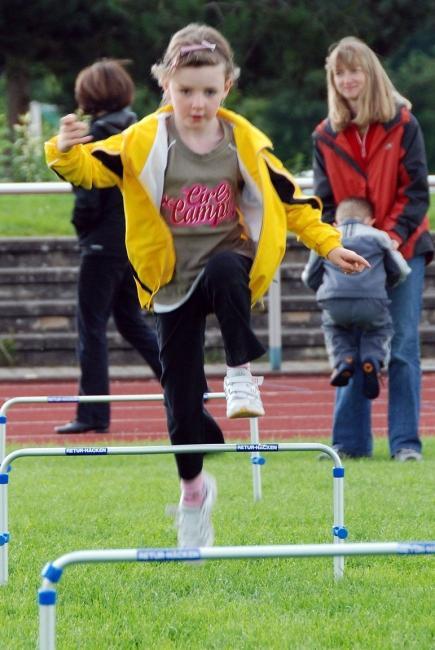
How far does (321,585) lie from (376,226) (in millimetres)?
3445

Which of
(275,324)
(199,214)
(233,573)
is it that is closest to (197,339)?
(199,214)

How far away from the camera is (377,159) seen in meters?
8.24

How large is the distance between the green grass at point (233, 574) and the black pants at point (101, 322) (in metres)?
1.72

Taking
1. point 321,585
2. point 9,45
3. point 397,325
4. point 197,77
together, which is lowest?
point 321,585

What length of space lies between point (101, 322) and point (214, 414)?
185cm

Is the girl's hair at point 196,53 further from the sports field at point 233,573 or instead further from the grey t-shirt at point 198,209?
the sports field at point 233,573

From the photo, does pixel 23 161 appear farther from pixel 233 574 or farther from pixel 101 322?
pixel 233 574

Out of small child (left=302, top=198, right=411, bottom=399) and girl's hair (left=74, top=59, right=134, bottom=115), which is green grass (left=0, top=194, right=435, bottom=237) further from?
small child (left=302, top=198, right=411, bottom=399)

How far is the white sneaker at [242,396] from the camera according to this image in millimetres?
5148

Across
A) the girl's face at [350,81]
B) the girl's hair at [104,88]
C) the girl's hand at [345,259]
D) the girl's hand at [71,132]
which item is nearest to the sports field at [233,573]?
the girl's hand at [345,259]

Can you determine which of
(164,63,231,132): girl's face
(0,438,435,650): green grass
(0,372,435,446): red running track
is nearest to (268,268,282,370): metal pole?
(0,372,435,446): red running track

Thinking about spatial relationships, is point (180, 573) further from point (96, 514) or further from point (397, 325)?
point (397, 325)

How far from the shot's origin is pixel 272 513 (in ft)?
22.1

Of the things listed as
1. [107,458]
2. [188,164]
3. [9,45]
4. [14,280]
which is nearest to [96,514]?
[188,164]
